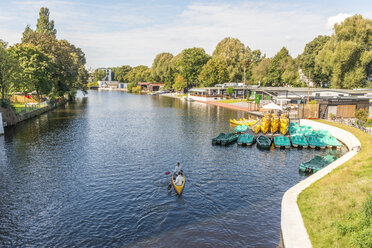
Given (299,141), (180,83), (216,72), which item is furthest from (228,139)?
(180,83)

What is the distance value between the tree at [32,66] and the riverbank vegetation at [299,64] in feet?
245

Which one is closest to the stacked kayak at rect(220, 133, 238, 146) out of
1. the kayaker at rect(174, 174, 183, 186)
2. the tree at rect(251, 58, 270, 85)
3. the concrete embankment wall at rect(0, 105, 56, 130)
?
the kayaker at rect(174, 174, 183, 186)

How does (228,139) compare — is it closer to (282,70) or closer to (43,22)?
(282,70)

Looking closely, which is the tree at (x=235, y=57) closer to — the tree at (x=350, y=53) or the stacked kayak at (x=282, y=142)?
the tree at (x=350, y=53)

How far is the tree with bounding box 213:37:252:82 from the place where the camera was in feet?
455

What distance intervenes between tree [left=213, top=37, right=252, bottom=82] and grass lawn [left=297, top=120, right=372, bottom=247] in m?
118

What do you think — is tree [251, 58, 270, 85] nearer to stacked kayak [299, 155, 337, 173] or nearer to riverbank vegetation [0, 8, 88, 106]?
riverbank vegetation [0, 8, 88, 106]

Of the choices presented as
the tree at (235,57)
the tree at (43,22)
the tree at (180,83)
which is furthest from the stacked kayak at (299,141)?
the tree at (43,22)

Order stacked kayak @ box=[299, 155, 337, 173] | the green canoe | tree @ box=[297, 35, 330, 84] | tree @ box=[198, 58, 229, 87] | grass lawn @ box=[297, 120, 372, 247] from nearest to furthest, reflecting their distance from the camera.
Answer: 1. grass lawn @ box=[297, 120, 372, 247]
2. stacked kayak @ box=[299, 155, 337, 173]
3. the green canoe
4. tree @ box=[297, 35, 330, 84]
5. tree @ box=[198, 58, 229, 87]

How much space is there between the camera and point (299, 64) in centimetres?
11894

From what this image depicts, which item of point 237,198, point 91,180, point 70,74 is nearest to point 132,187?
point 91,180

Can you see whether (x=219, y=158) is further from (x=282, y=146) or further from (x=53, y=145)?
(x=53, y=145)

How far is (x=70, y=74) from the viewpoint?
317 feet

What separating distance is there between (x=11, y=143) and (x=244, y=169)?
113 feet
